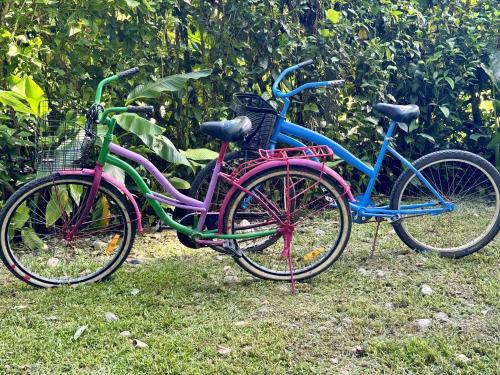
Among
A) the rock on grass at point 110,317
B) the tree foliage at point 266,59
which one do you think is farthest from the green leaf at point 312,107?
the rock on grass at point 110,317

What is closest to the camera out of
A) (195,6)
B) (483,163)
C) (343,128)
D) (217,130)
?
(217,130)

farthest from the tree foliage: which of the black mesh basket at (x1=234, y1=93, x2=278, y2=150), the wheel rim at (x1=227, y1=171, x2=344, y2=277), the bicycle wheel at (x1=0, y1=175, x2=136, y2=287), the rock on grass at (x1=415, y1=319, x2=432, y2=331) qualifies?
the rock on grass at (x1=415, y1=319, x2=432, y2=331)

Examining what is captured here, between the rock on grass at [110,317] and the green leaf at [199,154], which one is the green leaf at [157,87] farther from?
the rock on grass at [110,317]

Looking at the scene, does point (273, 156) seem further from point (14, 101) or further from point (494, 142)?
point (494, 142)

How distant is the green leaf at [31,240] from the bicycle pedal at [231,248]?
144 cm

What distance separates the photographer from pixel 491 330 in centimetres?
281

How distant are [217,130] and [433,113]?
2.99m

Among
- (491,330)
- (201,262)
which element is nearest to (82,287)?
(201,262)

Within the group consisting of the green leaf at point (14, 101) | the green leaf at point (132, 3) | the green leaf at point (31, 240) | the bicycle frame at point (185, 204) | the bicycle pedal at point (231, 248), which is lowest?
the green leaf at point (31, 240)

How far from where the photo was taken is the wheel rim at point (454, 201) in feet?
12.6

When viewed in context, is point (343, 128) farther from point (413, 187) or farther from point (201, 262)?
point (201, 262)

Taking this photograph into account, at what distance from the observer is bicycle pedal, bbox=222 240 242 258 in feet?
10.9

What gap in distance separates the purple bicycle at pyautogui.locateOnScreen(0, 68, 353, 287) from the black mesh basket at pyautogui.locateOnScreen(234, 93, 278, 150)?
102 mm

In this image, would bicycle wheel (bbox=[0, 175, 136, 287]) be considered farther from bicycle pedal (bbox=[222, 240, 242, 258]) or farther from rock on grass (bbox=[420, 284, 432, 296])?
rock on grass (bbox=[420, 284, 432, 296])
